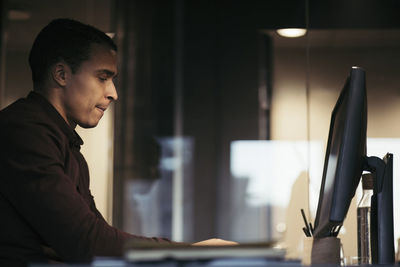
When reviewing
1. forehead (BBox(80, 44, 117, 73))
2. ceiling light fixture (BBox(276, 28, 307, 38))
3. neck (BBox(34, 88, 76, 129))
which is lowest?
neck (BBox(34, 88, 76, 129))

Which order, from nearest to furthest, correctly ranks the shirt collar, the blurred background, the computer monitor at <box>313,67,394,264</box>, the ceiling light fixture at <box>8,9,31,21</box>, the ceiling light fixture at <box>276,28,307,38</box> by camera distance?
1. the computer monitor at <box>313,67,394,264</box>
2. the shirt collar
3. the ceiling light fixture at <box>276,28,307,38</box>
4. the blurred background
5. the ceiling light fixture at <box>8,9,31,21</box>

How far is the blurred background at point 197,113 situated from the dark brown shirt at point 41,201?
89.2 inches

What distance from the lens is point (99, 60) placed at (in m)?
2.05

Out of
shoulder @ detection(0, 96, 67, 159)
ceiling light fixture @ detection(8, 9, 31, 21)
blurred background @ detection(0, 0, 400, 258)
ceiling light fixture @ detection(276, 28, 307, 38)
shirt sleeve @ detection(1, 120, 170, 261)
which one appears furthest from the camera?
ceiling light fixture @ detection(8, 9, 31, 21)

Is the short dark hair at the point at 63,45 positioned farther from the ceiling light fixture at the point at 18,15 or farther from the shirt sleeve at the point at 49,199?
the ceiling light fixture at the point at 18,15

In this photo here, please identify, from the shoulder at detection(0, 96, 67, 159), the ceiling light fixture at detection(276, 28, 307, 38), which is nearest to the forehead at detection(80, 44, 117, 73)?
the shoulder at detection(0, 96, 67, 159)

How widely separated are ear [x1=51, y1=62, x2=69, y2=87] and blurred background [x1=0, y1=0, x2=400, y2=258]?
1.98 meters

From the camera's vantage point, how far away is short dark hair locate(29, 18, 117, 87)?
2.03 metres

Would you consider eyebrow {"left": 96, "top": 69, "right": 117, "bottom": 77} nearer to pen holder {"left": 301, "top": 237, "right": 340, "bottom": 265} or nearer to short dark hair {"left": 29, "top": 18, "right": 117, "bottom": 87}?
short dark hair {"left": 29, "top": 18, "right": 117, "bottom": 87}

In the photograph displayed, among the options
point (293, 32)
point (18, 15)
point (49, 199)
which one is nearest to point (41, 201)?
point (49, 199)

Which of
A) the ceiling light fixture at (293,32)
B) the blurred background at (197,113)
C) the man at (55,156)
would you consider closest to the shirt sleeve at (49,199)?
the man at (55,156)

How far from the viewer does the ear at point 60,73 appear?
200cm

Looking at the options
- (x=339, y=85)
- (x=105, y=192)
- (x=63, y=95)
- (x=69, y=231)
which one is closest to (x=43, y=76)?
(x=63, y=95)

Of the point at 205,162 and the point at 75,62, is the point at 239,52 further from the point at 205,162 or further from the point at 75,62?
the point at 75,62
